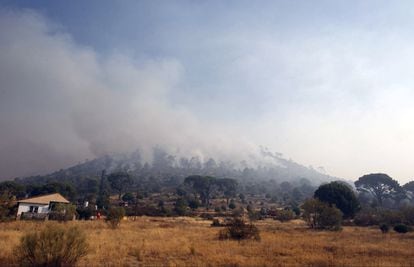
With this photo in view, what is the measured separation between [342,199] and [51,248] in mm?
65752

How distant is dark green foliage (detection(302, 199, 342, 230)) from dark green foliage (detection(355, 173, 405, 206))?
3615 inches

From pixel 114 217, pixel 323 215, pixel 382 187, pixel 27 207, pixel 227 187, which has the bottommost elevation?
pixel 114 217

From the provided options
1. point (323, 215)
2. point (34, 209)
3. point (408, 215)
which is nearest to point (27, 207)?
point (34, 209)

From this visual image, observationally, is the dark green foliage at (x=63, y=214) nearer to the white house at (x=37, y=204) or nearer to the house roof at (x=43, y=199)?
the white house at (x=37, y=204)

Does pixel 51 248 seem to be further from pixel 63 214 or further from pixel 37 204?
pixel 37 204

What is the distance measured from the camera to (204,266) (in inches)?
560

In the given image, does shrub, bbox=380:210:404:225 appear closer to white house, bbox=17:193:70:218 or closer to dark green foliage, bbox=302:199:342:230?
dark green foliage, bbox=302:199:342:230

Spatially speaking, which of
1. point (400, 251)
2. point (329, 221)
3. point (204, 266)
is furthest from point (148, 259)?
point (329, 221)

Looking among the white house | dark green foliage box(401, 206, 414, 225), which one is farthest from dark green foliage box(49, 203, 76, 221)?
dark green foliage box(401, 206, 414, 225)

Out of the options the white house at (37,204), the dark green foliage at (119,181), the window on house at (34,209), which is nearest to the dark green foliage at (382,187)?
the dark green foliage at (119,181)

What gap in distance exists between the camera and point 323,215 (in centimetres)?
4441

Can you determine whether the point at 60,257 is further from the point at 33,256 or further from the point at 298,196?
the point at 298,196

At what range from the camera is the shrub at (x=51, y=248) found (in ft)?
45.5

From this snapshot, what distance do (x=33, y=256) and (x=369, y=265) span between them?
48.6ft
